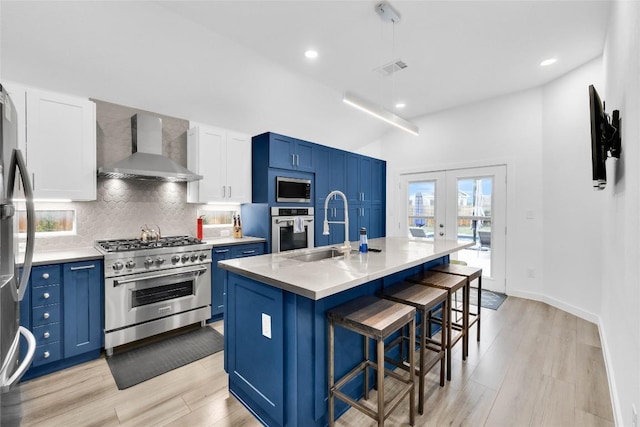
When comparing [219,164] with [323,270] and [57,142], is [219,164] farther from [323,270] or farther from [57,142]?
[323,270]

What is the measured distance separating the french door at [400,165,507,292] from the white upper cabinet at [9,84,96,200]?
16.2 feet

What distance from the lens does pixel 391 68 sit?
11.8ft

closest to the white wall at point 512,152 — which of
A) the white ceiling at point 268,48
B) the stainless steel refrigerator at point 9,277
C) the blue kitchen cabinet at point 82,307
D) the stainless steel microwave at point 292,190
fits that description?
the white ceiling at point 268,48

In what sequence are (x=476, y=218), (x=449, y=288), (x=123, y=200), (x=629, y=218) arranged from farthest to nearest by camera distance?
(x=476, y=218) → (x=123, y=200) → (x=449, y=288) → (x=629, y=218)

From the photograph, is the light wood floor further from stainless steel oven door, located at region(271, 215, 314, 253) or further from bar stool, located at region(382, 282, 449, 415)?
stainless steel oven door, located at region(271, 215, 314, 253)

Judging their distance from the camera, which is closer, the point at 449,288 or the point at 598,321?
the point at 449,288

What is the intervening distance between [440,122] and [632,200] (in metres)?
4.07

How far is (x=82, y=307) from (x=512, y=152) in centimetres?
569

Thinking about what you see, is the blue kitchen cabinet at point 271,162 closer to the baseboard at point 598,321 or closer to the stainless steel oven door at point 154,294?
the stainless steel oven door at point 154,294

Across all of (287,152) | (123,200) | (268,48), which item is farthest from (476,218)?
(123,200)

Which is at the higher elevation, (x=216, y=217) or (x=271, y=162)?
(x=271, y=162)

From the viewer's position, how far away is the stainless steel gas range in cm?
259

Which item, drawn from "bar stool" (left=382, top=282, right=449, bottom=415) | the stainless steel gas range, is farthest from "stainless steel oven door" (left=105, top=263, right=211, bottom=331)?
"bar stool" (left=382, top=282, right=449, bottom=415)

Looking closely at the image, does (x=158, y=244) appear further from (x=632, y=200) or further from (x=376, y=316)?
(x=632, y=200)
